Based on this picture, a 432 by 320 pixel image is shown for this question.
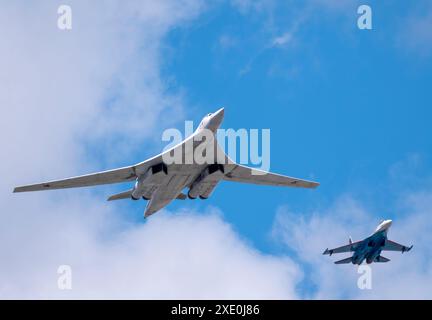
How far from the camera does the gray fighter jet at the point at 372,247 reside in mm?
70438

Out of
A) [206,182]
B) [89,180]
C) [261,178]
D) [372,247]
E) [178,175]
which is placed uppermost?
[261,178]

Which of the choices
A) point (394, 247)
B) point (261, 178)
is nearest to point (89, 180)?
point (261, 178)

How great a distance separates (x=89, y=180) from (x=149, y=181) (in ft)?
16.2

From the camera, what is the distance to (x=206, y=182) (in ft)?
158

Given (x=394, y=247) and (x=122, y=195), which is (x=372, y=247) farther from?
(x=122, y=195)

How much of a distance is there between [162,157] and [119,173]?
13.5 feet

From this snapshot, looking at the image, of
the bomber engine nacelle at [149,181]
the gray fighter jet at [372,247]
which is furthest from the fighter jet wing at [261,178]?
the gray fighter jet at [372,247]
